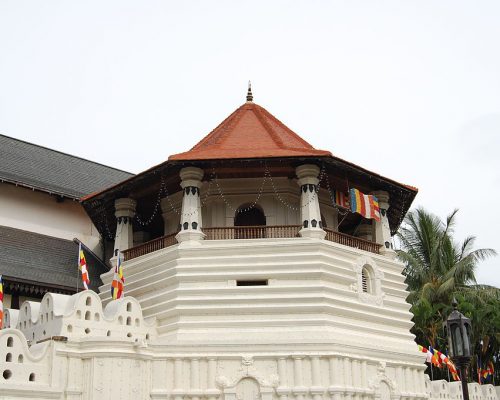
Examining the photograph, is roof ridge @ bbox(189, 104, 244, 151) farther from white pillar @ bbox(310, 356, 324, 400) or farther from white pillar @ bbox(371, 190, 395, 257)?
white pillar @ bbox(310, 356, 324, 400)

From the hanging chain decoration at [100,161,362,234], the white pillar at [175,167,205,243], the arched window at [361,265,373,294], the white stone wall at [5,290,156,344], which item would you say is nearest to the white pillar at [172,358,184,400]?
the white stone wall at [5,290,156,344]

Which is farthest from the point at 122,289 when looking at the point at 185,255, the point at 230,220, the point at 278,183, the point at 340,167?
the point at 340,167

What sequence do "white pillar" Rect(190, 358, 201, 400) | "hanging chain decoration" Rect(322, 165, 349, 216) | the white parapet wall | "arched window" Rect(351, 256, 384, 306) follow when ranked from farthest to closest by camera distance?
"hanging chain decoration" Rect(322, 165, 349, 216), "arched window" Rect(351, 256, 384, 306), "white pillar" Rect(190, 358, 201, 400), the white parapet wall

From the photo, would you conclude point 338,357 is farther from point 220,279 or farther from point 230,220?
point 230,220

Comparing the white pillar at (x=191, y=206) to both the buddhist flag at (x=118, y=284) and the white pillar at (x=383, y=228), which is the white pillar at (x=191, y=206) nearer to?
the buddhist flag at (x=118, y=284)

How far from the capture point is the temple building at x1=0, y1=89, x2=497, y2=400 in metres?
17.6

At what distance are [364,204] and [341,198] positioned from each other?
1.19 metres

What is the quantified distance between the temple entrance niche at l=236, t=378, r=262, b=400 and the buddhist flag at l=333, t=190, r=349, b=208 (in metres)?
6.55

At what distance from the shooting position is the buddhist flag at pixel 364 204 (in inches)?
843

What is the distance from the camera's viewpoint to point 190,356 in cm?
1867

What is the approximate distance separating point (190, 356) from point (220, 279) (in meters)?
2.38

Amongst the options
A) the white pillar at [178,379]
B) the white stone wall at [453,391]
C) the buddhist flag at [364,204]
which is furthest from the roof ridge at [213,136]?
the white stone wall at [453,391]

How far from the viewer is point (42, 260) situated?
77.2 feet

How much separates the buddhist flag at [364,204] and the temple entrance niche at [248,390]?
5.92m
